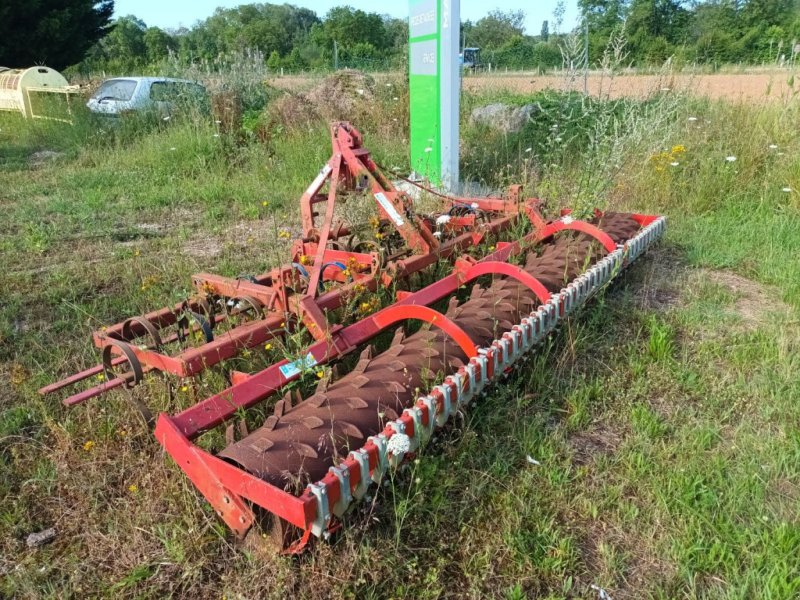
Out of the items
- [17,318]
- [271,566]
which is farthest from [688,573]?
[17,318]

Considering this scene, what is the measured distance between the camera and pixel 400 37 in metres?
20.1

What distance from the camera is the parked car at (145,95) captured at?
9.73 metres

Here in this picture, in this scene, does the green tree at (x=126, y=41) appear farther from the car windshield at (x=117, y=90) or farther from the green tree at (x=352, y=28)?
the car windshield at (x=117, y=90)

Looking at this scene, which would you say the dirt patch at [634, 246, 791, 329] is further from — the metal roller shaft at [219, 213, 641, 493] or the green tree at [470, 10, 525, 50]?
the green tree at [470, 10, 525, 50]

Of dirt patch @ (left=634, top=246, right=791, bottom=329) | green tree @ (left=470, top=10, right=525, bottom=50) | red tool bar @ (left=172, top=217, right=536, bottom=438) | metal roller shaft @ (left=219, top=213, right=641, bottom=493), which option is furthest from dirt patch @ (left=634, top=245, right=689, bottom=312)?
green tree @ (left=470, top=10, right=525, bottom=50)

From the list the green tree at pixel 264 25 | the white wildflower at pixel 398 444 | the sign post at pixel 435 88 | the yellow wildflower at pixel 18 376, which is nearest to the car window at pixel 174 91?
the sign post at pixel 435 88

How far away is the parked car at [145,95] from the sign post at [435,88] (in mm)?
4711

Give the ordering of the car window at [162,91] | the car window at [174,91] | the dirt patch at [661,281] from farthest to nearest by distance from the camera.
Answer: the car window at [162,91] < the car window at [174,91] < the dirt patch at [661,281]

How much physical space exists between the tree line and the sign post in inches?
41.1

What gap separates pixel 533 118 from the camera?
870 centimetres

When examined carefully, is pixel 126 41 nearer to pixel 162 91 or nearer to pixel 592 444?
pixel 162 91

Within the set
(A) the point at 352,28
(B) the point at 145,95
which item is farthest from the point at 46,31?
(A) the point at 352,28

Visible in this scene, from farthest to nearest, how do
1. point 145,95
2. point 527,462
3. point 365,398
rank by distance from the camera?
point 145,95 < point 527,462 < point 365,398

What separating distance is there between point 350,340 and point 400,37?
19579mm
